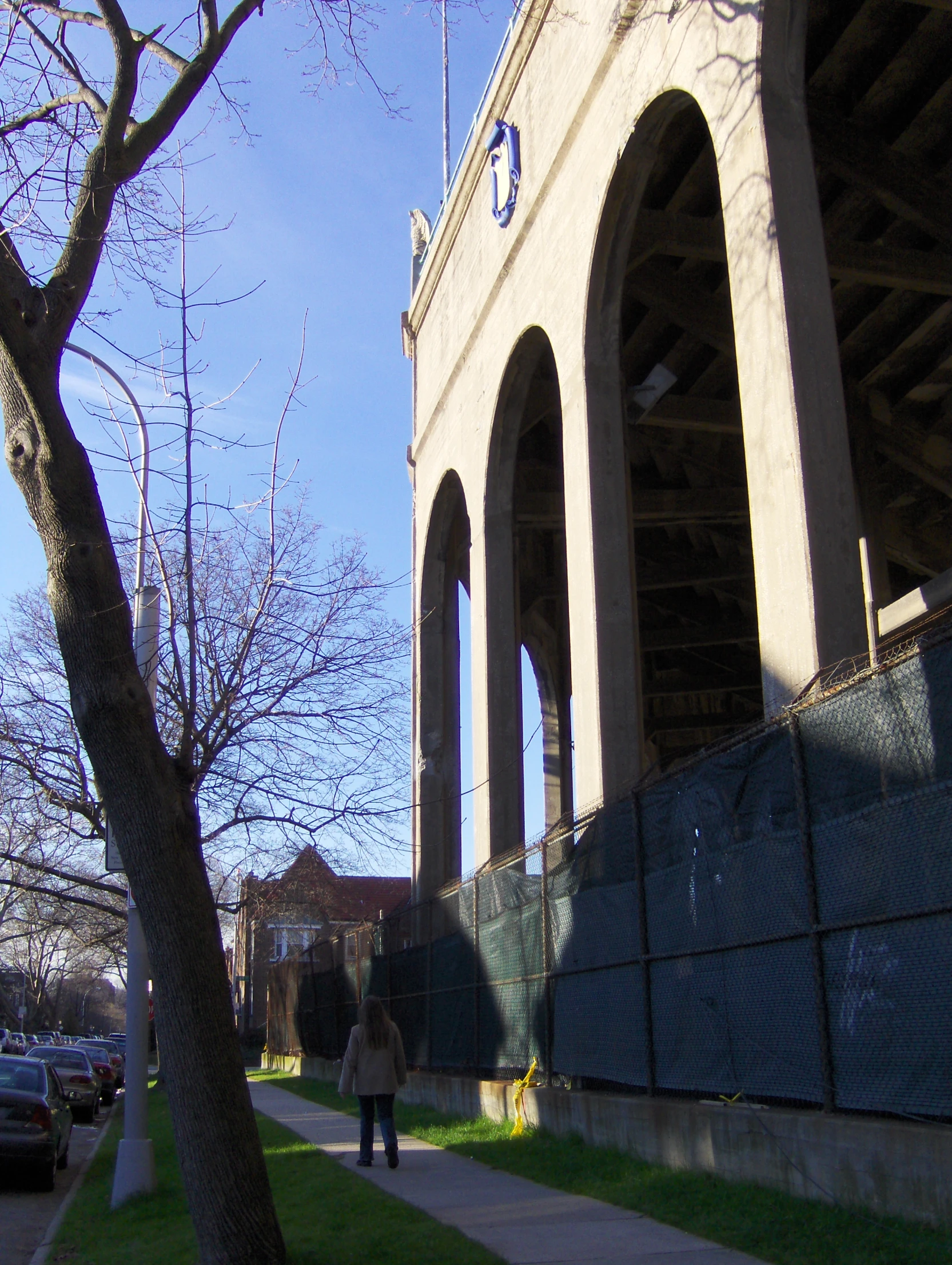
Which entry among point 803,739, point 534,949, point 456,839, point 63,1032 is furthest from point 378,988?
point 63,1032

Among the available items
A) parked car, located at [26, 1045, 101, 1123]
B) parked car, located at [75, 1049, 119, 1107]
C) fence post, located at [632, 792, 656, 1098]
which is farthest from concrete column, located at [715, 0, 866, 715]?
parked car, located at [75, 1049, 119, 1107]

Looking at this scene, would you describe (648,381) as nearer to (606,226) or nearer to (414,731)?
(606,226)

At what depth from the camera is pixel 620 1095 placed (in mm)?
9531

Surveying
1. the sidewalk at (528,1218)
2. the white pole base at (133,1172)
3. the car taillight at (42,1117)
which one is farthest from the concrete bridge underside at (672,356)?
the car taillight at (42,1117)

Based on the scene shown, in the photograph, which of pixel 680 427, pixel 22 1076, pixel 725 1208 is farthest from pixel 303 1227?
pixel 680 427

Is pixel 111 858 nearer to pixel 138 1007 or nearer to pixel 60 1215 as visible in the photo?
pixel 138 1007

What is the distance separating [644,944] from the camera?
912 centimetres

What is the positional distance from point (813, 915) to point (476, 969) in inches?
319

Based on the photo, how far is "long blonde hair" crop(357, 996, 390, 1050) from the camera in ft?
35.3

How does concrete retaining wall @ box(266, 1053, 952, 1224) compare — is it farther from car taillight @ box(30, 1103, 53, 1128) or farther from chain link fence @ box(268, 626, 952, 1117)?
car taillight @ box(30, 1103, 53, 1128)

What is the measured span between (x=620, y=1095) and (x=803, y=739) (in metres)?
4.05

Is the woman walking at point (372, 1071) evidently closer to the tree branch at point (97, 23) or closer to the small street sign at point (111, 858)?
the small street sign at point (111, 858)

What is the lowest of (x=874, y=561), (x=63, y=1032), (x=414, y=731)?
(x=63, y=1032)

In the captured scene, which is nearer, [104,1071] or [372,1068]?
[372,1068]
